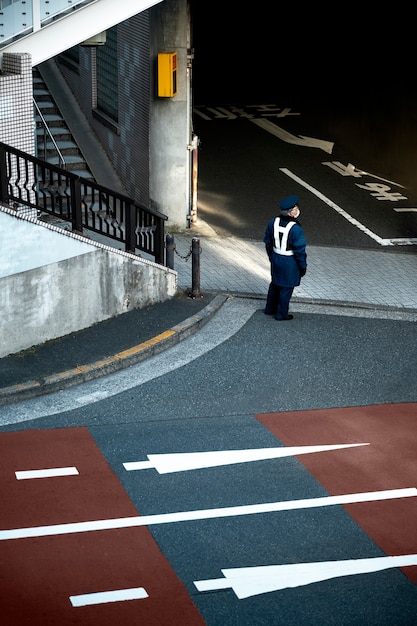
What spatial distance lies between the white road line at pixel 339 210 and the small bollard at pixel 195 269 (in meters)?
4.41

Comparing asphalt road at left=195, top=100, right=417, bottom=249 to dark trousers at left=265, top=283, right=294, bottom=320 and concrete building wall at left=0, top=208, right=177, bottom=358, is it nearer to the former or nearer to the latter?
dark trousers at left=265, top=283, right=294, bottom=320

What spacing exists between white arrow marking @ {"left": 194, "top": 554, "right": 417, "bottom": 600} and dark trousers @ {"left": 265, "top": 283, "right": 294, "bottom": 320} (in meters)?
5.55

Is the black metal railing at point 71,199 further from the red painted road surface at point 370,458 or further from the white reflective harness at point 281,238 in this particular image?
the red painted road surface at point 370,458

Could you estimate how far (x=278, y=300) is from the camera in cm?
1366

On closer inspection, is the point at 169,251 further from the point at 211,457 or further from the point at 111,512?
the point at 111,512

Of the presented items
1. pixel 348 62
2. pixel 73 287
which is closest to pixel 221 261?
pixel 73 287

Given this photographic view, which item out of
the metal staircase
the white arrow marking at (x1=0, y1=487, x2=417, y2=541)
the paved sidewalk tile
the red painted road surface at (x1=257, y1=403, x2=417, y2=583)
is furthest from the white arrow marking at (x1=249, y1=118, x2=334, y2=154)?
the white arrow marking at (x1=0, y1=487, x2=417, y2=541)

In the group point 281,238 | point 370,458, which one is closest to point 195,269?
point 281,238

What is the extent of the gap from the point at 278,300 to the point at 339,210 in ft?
18.8

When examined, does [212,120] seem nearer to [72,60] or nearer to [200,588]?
[72,60]

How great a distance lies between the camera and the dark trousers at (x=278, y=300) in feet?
43.9

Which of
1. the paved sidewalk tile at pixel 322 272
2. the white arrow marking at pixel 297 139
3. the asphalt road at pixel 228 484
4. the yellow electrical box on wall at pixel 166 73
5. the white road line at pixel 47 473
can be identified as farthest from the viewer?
A: the white arrow marking at pixel 297 139

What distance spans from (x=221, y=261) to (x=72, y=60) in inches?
321

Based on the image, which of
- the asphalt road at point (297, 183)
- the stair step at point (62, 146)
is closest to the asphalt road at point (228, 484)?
the asphalt road at point (297, 183)
